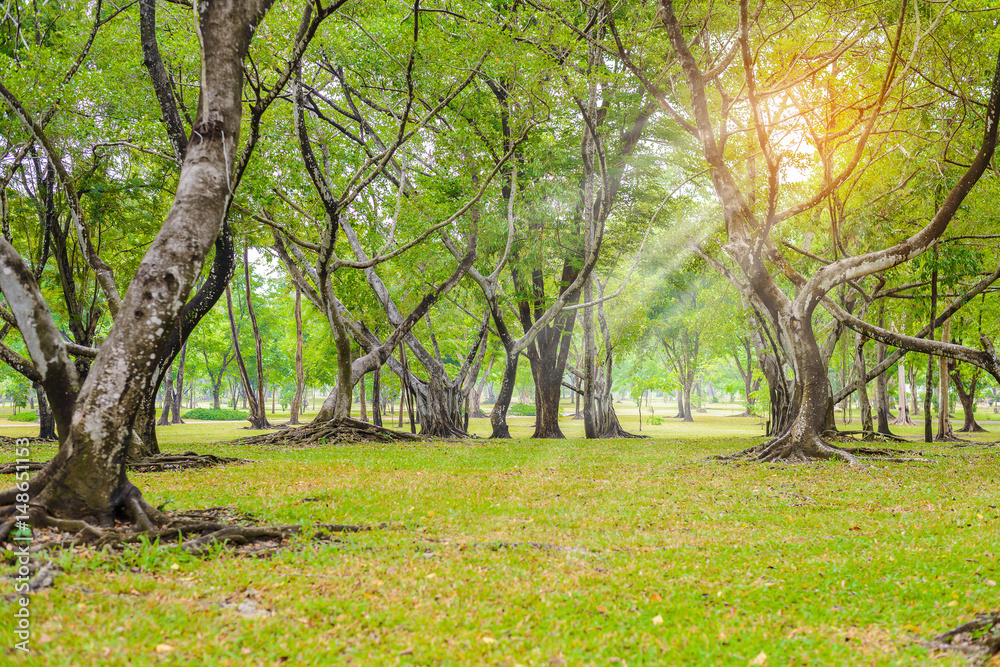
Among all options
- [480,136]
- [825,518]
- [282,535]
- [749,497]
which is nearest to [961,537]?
[825,518]

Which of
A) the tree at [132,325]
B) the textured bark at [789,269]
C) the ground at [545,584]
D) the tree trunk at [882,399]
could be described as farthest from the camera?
the tree trunk at [882,399]

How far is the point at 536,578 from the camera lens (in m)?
4.33

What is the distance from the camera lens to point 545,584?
4.21 m

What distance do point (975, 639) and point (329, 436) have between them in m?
14.5

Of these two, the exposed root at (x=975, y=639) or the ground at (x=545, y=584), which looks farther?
the ground at (x=545, y=584)

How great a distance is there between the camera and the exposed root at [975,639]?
3.05 meters

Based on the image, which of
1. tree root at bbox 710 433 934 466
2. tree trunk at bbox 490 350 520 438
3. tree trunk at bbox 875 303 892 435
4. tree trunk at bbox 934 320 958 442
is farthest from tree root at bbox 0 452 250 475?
tree trunk at bbox 934 320 958 442

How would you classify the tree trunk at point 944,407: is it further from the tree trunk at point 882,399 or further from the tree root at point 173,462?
the tree root at point 173,462

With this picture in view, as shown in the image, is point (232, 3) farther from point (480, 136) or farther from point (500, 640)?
point (480, 136)

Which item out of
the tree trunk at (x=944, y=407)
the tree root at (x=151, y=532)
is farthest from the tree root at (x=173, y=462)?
the tree trunk at (x=944, y=407)

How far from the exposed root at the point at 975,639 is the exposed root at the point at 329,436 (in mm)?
13950

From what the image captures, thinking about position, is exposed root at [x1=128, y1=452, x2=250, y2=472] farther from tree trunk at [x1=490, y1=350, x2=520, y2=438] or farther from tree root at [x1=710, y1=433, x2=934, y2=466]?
tree trunk at [x1=490, y1=350, x2=520, y2=438]

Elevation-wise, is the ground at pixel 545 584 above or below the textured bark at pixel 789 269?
below

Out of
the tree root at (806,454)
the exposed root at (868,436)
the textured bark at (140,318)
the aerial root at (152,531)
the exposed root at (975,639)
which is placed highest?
the textured bark at (140,318)
